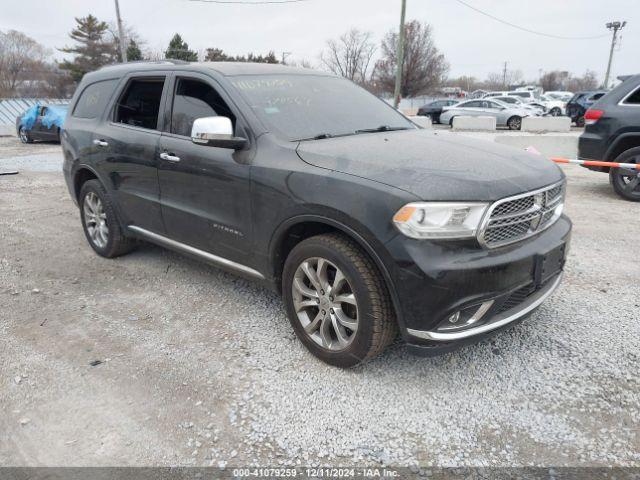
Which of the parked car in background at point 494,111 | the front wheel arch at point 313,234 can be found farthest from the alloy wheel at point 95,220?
the parked car in background at point 494,111

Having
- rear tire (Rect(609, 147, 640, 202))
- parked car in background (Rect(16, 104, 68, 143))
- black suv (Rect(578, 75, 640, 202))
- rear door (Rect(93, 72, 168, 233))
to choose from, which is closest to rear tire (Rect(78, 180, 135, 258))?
rear door (Rect(93, 72, 168, 233))

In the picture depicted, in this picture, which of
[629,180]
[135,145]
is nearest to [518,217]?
[135,145]

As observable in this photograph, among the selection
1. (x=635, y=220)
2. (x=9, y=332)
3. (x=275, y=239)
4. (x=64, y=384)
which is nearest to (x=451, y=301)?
(x=275, y=239)

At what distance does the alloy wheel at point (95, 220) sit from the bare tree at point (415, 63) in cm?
4836

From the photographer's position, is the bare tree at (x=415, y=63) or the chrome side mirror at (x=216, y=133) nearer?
the chrome side mirror at (x=216, y=133)

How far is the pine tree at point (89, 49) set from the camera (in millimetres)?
52406

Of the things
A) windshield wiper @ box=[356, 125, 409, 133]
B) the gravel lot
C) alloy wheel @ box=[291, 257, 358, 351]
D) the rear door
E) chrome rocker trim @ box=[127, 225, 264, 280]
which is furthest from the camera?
the rear door

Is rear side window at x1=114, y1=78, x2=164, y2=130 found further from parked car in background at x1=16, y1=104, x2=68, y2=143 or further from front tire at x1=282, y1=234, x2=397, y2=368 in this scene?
parked car in background at x1=16, y1=104, x2=68, y2=143

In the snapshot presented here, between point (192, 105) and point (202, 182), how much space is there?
0.66 m

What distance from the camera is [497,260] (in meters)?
2.43

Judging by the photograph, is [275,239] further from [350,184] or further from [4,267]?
[4,267]

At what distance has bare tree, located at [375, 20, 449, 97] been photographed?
49.2 metres

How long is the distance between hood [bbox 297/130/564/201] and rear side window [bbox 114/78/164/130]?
1.60 m

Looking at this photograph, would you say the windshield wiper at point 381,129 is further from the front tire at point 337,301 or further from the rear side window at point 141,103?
the rear side window at point 141,103
